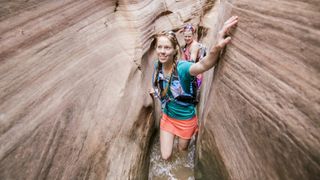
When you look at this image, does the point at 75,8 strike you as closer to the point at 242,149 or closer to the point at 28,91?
the point at 28,91

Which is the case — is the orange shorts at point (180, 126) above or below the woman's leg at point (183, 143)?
above

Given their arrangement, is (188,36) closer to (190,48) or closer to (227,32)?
(190,48)

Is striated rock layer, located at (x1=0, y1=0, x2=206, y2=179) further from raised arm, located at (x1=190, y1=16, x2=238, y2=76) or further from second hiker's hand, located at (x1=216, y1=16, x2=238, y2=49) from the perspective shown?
second hiker's hand, located at (x1=216, y1=16, x2=238, y2=49)

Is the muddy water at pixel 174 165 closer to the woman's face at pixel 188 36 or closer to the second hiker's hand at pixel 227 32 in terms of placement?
the woman's face at pixel 188 36

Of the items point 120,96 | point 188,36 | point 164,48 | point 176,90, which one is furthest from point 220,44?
point 188,36

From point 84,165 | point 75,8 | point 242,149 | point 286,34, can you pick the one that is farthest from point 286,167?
point 75,8

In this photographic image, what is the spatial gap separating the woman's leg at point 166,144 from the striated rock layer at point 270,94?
1.15 metres

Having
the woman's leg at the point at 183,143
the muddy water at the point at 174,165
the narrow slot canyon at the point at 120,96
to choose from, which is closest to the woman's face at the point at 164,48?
the narrow slot canyon at the point at 120,96

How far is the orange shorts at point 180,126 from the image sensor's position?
386 cm

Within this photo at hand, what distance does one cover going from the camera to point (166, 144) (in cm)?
396

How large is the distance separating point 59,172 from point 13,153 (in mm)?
473

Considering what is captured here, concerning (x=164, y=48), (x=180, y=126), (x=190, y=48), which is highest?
(x=164, y=48)

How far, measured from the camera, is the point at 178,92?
3559 millimetres

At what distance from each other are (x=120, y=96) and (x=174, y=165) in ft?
4.80
